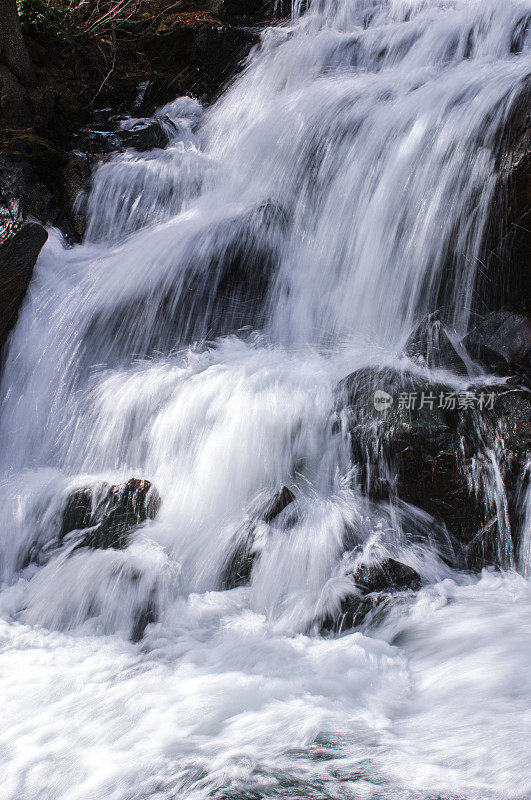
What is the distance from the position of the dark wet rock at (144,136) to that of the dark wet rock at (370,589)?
221 inches

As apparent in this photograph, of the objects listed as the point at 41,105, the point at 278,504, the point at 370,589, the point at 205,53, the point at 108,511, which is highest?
the point at 205,53

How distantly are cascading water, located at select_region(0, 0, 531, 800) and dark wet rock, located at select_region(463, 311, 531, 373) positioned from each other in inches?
8.9

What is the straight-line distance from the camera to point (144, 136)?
702cm

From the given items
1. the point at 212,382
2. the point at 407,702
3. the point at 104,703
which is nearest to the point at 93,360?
the point at 212,382

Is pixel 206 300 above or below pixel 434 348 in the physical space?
above

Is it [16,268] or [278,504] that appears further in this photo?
[16,268]

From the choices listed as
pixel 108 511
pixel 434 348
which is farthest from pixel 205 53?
pixel 108 511

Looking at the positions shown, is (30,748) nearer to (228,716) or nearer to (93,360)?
(228,716)

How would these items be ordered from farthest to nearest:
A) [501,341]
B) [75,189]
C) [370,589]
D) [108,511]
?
[75,189], [501,341], [108,511], [370,589]

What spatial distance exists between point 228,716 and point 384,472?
162 centimetres

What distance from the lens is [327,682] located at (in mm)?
2506

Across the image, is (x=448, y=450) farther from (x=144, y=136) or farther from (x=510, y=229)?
(x=144, y=136)

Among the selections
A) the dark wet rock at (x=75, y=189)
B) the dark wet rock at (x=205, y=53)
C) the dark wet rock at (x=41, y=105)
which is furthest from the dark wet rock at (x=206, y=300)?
the dark wet rock at (x=205, y=53)

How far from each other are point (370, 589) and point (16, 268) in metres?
3.84
